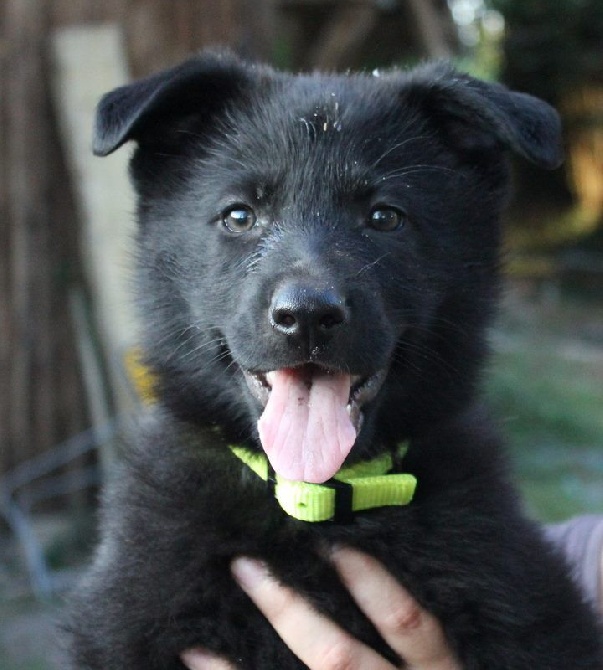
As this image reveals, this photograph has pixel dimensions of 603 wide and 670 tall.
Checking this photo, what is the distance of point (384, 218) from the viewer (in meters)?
2.23

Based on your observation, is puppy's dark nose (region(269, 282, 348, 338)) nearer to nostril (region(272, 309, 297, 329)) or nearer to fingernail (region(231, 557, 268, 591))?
nostril (region(272, 309, 297, 329))

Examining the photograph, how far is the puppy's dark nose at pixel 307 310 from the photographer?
6.24 feet

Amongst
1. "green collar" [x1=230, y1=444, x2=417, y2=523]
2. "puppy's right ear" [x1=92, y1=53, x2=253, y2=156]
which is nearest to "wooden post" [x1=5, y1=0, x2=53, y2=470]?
"puppy's right ear" [x1=92, y1=53, x2=253, y2=156]

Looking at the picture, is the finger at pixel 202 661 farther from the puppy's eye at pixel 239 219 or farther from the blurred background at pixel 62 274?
the blurred background at pixel 62 274

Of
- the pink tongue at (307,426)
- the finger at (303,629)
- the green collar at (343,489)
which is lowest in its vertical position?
the finger at (303,629)

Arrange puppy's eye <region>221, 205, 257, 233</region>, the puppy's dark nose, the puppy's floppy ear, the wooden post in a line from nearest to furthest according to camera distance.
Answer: the puppy's dark nose → the puppy's floppy ear → puppy's eye <region>221, 205, 257, 233</region> → the wooden post

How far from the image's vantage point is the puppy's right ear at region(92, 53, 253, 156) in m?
2.14

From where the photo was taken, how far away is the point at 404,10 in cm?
816

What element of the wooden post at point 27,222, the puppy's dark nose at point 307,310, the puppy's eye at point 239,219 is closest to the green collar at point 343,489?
the puppy's dark nose at point 307,310

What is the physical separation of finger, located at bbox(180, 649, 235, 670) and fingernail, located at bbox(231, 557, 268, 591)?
0.16 meters

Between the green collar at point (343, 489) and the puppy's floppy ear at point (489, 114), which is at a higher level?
the puppy's floppy ear at point (489, 114)

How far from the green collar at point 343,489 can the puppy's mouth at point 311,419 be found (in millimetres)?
84

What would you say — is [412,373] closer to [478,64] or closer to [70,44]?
[70,44]

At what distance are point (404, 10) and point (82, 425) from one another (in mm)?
4926
